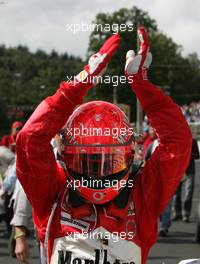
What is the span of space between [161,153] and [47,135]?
48 cm

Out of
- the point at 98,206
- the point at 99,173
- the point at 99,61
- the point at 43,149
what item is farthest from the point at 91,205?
the point at 99,61

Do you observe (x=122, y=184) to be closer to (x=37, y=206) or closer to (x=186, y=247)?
(x=37, y=206)

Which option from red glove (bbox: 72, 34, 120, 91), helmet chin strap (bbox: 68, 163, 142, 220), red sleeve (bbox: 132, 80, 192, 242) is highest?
red glove (bbox: 72, 34, 120, 91)

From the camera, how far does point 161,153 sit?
302 cm

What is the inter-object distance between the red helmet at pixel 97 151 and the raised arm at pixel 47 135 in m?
0.09

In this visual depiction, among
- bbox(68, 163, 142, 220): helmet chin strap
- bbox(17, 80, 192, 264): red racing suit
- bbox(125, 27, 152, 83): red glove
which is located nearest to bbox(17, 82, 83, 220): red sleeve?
bbox(17, 80, 192, 264): red racing suit

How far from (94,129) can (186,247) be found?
693 cm

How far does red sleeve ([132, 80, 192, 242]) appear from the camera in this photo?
291 cm

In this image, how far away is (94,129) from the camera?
2953 mm

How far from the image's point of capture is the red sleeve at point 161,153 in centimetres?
291

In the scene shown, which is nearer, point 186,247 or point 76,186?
point 76,186

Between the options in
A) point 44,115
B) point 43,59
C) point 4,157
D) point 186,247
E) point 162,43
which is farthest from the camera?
point 43,59

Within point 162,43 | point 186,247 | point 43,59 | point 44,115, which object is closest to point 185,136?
point 44,115

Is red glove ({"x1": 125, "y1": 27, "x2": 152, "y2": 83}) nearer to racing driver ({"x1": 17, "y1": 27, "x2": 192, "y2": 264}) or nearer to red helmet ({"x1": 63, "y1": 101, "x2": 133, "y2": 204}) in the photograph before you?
racing driver ({"x1": 17, "y1": 27, "x2": 192, "y2": 264})
